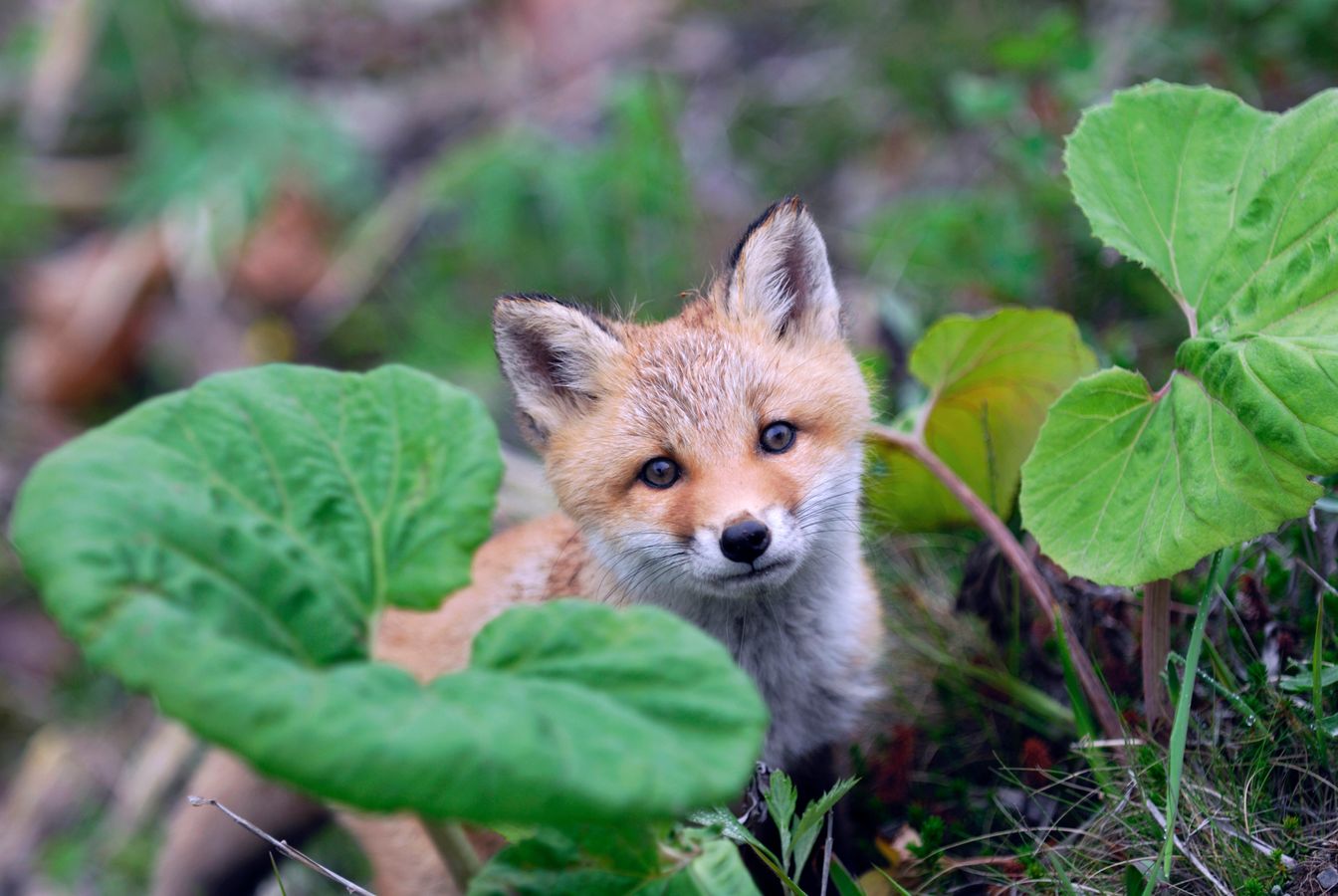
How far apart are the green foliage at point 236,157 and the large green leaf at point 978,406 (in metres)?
5.48

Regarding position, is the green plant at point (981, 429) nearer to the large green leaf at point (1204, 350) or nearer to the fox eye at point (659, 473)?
the large green leaf at point (1204, 350)

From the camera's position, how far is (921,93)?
675cm

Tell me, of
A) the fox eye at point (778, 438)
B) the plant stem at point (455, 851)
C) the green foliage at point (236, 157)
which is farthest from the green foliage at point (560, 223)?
the plant stem at point (455, 851)

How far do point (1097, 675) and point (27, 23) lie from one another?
8898mm

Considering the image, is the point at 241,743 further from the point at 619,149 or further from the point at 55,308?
the point at 55,308

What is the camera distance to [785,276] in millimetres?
3381

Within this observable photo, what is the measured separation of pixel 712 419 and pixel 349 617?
1.32m

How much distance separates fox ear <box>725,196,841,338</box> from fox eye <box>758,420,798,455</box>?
444mm

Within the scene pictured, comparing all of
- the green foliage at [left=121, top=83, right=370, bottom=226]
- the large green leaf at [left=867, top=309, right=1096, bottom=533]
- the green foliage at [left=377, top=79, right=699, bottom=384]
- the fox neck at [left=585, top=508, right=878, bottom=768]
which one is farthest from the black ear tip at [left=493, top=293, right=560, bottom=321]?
the green foliage at [left=121, top=83, right=370, bottom=226]

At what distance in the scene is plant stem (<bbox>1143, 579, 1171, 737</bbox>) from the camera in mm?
2637

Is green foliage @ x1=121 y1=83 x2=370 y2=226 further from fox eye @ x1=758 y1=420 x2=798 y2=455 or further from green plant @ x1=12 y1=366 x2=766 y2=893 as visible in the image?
green plant @ x1=12 y1=366 x2=766 y2=893

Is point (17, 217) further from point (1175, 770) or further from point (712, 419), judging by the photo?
point (1175, 770)

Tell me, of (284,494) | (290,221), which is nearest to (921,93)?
(290,221)

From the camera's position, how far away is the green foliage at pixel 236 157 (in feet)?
24.5
